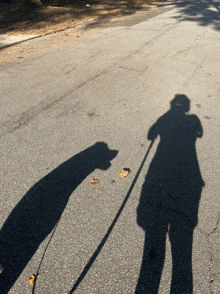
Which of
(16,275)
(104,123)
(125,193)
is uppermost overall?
(104,123)

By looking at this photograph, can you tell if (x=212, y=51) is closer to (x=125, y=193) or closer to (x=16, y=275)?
(x=125, y=193)

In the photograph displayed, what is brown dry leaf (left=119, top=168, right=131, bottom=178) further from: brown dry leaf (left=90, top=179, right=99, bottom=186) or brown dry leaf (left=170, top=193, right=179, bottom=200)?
brown dry leaf (left=170, top=193, right=179, bottom=200)

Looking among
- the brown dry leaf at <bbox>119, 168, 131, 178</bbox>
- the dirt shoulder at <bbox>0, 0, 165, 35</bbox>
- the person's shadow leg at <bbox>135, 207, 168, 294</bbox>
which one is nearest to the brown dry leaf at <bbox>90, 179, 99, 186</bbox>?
the brown dry leaf at <bbox>119, 168, 131, 178</bbox>

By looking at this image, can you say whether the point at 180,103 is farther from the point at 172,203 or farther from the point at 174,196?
the point at 172,203

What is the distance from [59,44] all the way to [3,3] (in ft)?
34.2

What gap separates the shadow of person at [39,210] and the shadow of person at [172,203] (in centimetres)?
92

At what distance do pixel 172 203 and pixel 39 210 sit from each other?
1.92 metres

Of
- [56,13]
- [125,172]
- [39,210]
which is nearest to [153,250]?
[125,172]

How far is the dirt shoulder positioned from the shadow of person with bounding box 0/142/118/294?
33.3 feet

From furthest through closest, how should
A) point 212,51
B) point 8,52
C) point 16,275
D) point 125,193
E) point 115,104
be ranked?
1. point 8,52
2. point 212,51
3. point 115,104
4. point 125,193
5. point 16,275

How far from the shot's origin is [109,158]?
12.9 ft

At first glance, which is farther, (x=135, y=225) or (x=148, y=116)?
(x=148, y=116)

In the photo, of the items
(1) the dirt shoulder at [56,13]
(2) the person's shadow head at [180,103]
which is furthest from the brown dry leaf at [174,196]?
(1) the dirt shoulder at [56,13]

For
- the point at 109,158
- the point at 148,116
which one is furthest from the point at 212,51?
the point at 109,158
